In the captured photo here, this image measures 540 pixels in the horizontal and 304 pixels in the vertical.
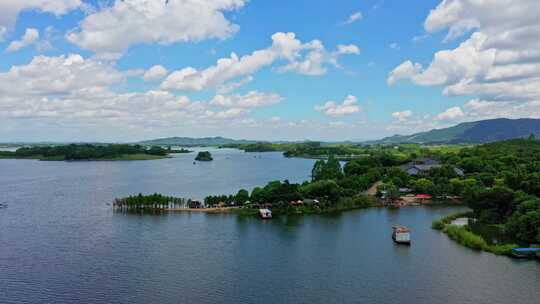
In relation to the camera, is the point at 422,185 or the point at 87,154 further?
the point at 87,154

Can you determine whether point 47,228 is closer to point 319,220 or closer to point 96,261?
point 96,261

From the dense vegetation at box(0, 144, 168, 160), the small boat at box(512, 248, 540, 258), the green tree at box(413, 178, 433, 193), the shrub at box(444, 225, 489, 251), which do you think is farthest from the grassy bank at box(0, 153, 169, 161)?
the small boat at box(512, 248, 540, 258)

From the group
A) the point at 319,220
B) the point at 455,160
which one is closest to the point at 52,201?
the point at 319,220

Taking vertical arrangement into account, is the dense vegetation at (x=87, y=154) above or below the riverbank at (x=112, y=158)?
above

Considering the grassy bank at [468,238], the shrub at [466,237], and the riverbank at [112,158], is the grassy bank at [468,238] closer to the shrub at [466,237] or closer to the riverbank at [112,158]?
the shrub at [466,237]

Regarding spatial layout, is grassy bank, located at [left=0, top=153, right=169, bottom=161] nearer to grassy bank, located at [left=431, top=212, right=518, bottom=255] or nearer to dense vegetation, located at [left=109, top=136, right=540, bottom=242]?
dense vegetation, located at [left=109, top=136, right=540, bottom=242]

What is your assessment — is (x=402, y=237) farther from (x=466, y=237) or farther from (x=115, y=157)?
(x=115, y=157)

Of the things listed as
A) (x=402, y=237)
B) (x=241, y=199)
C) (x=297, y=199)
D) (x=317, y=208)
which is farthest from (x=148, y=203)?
(x=402, y=237)

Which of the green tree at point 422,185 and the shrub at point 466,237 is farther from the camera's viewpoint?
the green tree at point 422,185

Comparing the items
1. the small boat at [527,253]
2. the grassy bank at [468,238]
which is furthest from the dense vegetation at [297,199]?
the small boat at [527,253]
